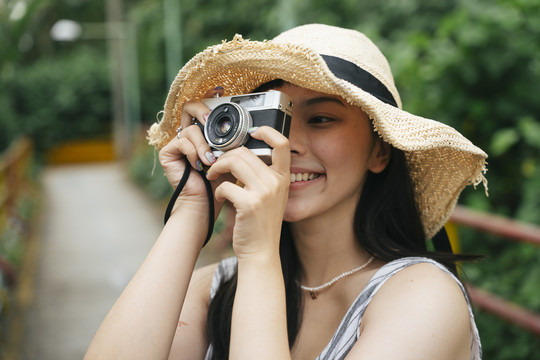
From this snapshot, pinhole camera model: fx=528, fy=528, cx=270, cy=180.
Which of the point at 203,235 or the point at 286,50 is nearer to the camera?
the point at 286,50

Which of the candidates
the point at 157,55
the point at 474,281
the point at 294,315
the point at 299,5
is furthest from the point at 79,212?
the point at 294,315

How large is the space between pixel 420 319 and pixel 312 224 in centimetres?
49

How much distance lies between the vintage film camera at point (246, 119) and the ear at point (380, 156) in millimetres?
363

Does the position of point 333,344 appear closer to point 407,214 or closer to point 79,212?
point 407,214

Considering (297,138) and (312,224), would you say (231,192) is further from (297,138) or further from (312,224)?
(312,224)

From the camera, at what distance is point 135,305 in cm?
121

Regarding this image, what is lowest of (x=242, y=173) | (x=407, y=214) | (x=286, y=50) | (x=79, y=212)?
(x=79, y=212)

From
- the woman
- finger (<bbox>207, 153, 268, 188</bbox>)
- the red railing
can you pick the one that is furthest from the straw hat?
the red railing

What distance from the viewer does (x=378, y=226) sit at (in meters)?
1.50

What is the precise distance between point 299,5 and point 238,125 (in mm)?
4718

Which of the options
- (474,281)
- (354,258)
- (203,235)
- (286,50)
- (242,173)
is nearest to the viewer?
(242,173)

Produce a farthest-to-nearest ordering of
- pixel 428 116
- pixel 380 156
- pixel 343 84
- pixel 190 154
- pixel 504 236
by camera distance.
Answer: pixel 428 116
pixel 504 236
pixel 380 156
pixel 190 154
pixel 343 84

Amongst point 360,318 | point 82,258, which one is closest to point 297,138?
point 360,318

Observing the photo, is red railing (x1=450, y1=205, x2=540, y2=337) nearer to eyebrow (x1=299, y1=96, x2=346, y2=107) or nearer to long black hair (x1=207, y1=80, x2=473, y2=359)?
long black hair (x1=207, y1=80, x2=473, y2=359)
